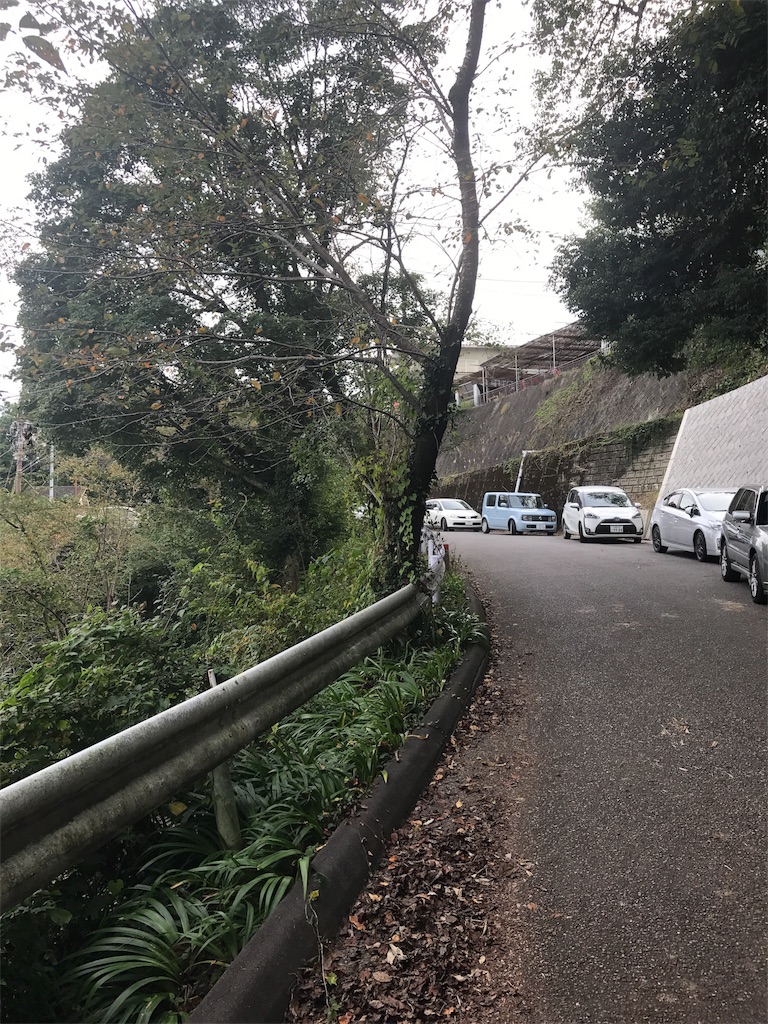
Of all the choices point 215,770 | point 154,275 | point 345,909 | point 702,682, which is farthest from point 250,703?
point 154,275

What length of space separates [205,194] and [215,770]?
266 inches

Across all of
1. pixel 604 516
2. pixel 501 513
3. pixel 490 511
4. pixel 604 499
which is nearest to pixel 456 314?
pixel 604 516

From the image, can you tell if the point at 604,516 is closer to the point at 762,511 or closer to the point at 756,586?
the point at 762,511

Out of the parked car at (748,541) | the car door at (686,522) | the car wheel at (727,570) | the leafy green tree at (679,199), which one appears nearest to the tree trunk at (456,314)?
the leafy green tree at (679,199)

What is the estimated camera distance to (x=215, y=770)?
9.39 ft

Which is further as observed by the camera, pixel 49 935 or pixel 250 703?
pixel 250 703

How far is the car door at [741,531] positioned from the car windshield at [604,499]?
9636 mm

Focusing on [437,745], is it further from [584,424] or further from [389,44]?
[584,424]

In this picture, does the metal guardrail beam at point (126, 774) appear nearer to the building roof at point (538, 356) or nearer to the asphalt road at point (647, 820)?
the asphalt road at point (647, 820)

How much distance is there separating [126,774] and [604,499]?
19.8 m

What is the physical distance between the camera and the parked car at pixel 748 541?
8.73 metres

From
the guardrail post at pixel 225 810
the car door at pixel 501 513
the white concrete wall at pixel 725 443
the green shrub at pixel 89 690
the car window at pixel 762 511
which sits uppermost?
the white concrete wall at pixel 725 443

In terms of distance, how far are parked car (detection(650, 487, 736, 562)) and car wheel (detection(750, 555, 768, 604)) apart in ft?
13.9

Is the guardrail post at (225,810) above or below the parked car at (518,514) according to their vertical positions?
below
